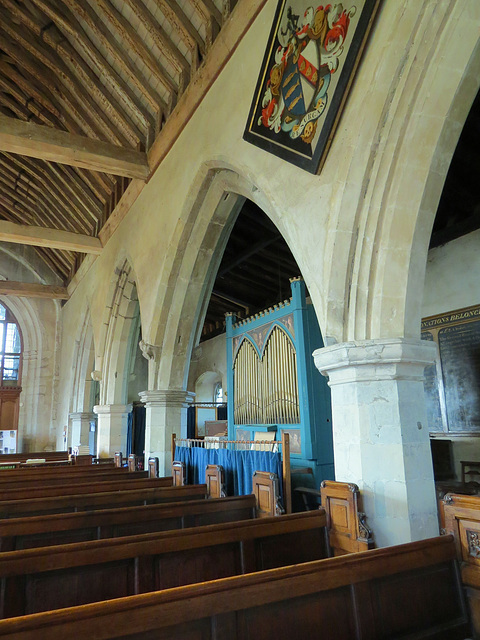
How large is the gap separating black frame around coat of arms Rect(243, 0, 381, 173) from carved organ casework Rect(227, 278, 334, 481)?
72.2 inches

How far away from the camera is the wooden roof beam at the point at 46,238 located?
8.20 metres

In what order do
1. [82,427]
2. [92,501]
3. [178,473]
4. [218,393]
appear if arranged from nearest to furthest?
[92,501] < [178,473] < [82,427] < [218,393]

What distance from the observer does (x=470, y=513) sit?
188cm

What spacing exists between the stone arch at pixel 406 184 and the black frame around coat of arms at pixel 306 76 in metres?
0.37

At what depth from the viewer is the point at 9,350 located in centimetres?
1354

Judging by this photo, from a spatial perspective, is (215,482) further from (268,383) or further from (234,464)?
(268,383)

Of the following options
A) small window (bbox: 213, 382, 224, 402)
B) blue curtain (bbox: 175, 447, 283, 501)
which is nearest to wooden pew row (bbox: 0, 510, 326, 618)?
blue curtain (bbox: 175, 447, 283, 501)

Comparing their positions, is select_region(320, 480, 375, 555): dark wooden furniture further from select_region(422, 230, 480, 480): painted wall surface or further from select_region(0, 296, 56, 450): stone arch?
select_region(0, 296, 56, 450): stone arch

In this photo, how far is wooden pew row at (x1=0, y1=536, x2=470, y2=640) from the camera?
1276 millimetres

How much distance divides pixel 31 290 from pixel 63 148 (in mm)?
6354

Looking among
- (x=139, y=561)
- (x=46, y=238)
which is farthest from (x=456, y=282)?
(x=46, y=238)

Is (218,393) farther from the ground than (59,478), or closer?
farther from the ground

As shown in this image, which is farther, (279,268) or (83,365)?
Result: (83,365)

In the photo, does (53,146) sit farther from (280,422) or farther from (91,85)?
(280,422)
